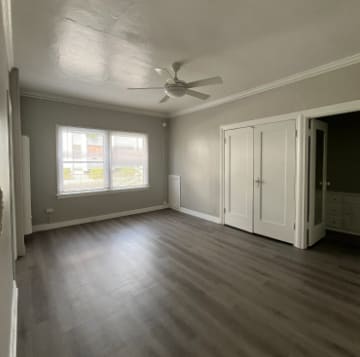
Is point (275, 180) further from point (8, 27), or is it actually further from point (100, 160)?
point (8, 27)

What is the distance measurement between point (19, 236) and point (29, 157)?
1559mm

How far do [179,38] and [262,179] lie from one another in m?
2.72

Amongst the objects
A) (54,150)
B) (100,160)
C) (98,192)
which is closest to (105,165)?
(100,160)

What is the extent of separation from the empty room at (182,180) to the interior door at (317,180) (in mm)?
36

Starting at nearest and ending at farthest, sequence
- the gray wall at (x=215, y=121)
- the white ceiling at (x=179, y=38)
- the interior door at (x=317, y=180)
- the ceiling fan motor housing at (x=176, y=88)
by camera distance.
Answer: the white ceiling at (x=179, y=38) < the ceiling fan motor housing at (x=176, y=88) < the gray wall at (x=215, y=121) < the interior door at (x=317, y=180)

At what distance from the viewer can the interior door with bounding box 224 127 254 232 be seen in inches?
163

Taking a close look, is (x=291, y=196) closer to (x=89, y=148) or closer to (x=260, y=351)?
(x=260, y=351)

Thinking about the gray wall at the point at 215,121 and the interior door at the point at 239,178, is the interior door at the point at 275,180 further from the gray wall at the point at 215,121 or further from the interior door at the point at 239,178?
the gray wall at the point at 215,121

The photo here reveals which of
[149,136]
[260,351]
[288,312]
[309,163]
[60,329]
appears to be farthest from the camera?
[149,136]

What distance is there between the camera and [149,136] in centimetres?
587

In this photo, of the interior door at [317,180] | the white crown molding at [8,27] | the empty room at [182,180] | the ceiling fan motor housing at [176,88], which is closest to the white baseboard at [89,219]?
the empty room at [182,180]

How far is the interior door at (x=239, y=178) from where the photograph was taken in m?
4.13

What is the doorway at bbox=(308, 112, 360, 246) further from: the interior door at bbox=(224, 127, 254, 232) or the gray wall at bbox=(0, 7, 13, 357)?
the gray wall at bbox=(0, 7, 13, 357)

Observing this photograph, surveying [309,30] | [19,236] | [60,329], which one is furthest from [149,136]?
[60,329]
